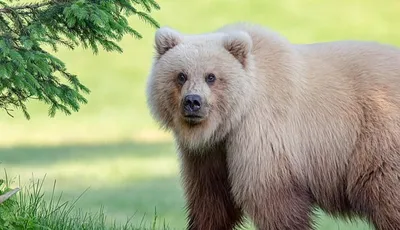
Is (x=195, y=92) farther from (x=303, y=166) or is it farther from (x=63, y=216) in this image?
(x=63, y=216)

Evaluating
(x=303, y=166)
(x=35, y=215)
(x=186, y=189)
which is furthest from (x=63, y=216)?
(x=303, y=166)

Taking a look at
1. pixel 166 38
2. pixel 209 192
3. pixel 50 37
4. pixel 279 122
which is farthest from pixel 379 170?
pixel 50 37

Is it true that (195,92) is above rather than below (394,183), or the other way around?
above

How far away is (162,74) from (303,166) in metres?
1.06

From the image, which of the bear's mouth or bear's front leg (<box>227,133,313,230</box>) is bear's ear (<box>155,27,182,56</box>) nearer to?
→ the bear's mouth

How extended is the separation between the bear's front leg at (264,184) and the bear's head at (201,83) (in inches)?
7.0

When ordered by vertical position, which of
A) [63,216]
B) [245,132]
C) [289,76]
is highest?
[289,76]

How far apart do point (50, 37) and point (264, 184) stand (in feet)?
5.32

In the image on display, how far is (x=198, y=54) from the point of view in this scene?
15.5 ft

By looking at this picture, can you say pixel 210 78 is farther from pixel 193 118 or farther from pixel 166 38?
pixel 166 38

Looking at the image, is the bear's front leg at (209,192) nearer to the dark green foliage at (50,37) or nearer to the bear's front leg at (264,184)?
the bear's front leg at (264,184)

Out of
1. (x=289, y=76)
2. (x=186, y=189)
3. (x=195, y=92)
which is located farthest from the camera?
(x=186, y=189)

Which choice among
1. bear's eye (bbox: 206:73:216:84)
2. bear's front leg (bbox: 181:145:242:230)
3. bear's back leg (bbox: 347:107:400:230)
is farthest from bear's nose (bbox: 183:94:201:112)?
bear's back leg (bbox: 347:107:400:230)

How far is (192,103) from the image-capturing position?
4605 millimetres
